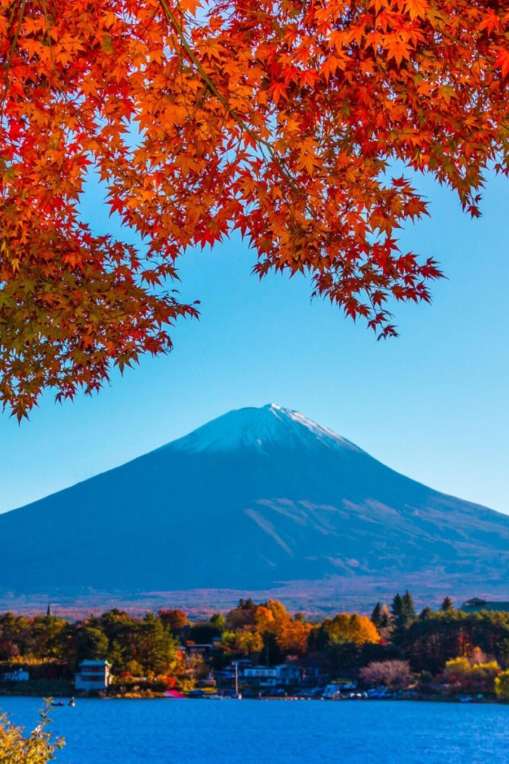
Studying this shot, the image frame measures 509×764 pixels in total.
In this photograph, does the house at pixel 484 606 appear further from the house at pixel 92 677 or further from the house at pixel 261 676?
the house at pixel 92 677

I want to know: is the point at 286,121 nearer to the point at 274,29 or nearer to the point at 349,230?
the point at 274,29

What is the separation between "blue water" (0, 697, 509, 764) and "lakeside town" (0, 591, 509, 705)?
216 cm

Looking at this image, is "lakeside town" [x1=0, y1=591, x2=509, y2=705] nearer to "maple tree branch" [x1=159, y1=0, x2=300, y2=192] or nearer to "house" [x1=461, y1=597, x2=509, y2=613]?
"house" [x1=461, y1=597, x2=509, y2=613]

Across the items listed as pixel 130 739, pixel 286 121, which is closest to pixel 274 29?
pixel 286 121

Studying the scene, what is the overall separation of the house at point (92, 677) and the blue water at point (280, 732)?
2.80m

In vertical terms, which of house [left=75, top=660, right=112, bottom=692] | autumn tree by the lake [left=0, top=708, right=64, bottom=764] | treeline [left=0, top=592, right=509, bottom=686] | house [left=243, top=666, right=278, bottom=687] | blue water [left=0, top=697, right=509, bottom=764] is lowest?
blue water [left=0, top=697, right=509, bottom=764]

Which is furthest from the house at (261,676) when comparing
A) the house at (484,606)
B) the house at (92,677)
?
the house at (484,606)

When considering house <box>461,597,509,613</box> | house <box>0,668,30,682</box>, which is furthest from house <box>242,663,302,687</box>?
house <box>461,597,509,613</box>

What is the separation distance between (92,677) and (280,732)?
939 inches

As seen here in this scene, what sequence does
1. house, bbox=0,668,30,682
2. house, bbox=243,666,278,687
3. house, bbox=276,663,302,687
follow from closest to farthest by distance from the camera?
house, bbox=0,668,30,682 → house, bbox=243,666,278,687 → house, bbox=276,663,302,687

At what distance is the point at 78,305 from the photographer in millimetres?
6453

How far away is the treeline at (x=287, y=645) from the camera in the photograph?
8250cm

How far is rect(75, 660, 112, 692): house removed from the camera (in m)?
87.4

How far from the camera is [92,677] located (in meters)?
90.9
